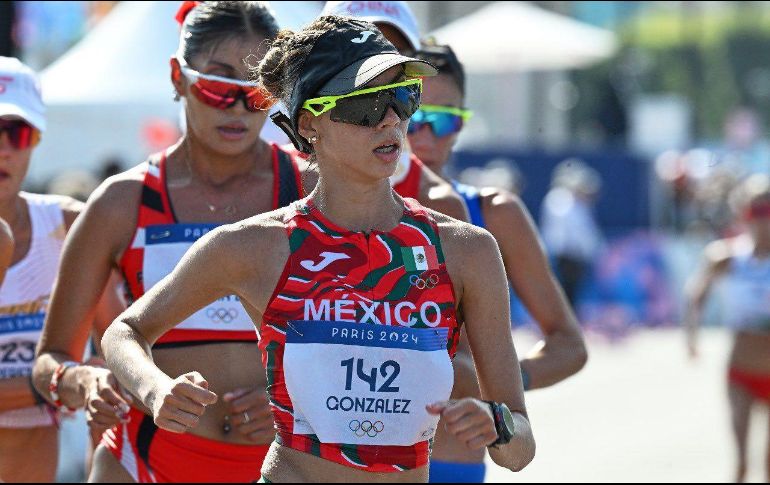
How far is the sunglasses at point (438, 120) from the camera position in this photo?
493 centimetres

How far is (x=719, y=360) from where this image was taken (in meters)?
16.8

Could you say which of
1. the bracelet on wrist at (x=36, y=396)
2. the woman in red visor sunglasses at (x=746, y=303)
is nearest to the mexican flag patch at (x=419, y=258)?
the bracelet on wrist at (x=36, y=396)

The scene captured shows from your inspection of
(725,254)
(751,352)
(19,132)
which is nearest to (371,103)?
(19,132)

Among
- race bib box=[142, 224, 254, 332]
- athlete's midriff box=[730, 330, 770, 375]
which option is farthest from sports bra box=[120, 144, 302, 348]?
athlete's midriff box=[730, 330, 770, 375]

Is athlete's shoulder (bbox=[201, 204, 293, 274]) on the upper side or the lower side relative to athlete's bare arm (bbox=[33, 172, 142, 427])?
upper

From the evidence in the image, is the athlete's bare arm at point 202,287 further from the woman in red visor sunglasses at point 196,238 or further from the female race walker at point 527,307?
the female race walker at point 527,307

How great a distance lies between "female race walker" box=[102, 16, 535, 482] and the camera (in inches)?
128

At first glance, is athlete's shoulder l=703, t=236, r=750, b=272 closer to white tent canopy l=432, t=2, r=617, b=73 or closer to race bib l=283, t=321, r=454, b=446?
white tent canopy l=432, t=2, r=617, b=73

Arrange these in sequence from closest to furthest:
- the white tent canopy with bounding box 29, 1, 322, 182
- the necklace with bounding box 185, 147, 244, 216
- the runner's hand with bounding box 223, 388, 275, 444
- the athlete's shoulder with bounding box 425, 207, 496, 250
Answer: the athlete's shoulder with bounding box 425, 207, 496, 250 < the runner's hand with bounding box 223, 388, 275, 444 < the necklace with bounding box 185, 147, 244, 216 < the white tent canopy with bounding box 29, 1, 322, 182

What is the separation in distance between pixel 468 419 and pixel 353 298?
474mm

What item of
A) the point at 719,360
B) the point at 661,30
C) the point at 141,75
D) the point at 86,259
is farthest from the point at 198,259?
the point at 661,30

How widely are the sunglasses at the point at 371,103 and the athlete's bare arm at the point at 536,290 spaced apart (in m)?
1.29

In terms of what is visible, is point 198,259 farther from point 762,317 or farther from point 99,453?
point 762,317

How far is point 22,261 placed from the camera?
5.15 meters
